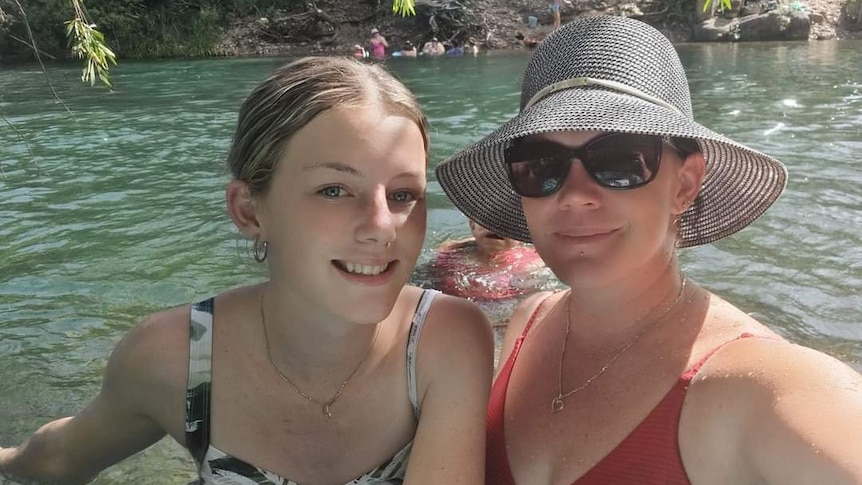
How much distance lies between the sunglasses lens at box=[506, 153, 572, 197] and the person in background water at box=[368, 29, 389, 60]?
22.7 metres

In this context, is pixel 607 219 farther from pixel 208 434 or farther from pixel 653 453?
pixel 208 434

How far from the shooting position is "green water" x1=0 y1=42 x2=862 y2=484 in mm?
4457

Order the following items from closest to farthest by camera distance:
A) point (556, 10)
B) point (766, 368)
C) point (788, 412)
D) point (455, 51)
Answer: point (788, 412) < point (766, 368) < point (455, 51) < point (556, 10)

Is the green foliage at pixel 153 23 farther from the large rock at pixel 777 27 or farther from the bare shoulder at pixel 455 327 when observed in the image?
the bare shoulder at pixel 455 327

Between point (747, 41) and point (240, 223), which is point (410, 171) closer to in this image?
point (240, 223)

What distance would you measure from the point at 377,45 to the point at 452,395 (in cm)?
2383

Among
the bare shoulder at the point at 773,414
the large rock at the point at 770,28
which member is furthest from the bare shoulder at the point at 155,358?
the large rock at the point at 770,28

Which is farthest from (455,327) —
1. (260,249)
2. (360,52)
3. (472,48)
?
(472,48)

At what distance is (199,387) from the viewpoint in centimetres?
213

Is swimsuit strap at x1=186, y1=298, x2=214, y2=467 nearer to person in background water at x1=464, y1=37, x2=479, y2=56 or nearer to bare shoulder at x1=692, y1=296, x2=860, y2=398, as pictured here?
bare shoulder at x1=692, y1=296, x2=860, y2=398

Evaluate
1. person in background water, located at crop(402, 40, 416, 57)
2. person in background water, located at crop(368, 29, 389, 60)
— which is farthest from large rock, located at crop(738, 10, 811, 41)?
person in background water, located at crop(368, 29, 389, 60)

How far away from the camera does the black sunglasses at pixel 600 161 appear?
1.83 meters

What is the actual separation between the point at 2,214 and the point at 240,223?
6.04 meters

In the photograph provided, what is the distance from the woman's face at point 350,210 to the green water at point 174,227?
6.01ft
